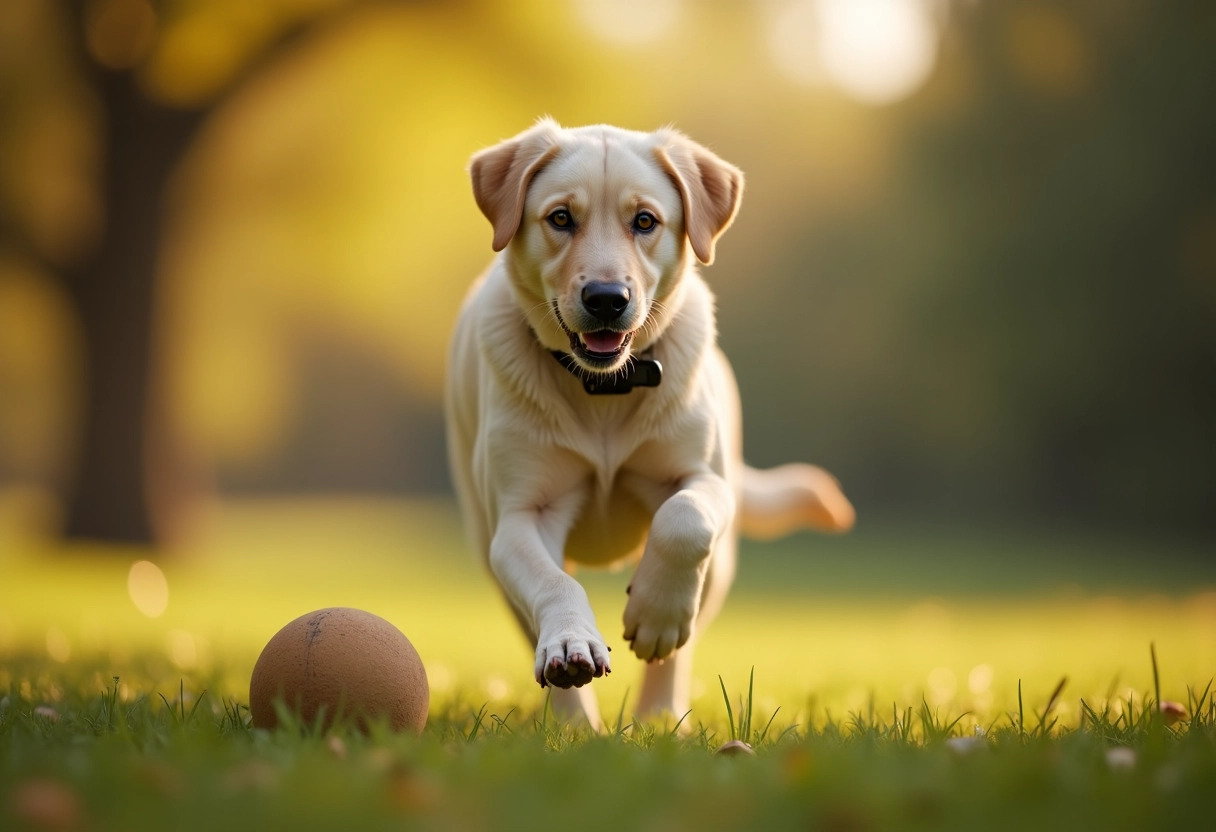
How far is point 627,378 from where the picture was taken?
4148 millimetres

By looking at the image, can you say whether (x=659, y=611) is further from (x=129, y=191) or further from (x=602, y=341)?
(x=129, y=191)

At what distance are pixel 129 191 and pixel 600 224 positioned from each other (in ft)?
38.8

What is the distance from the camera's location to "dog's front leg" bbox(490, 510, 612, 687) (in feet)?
10.9

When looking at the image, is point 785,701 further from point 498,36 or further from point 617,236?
point 498,36

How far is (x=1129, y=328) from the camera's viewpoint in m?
18.8

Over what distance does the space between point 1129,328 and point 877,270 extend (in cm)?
514

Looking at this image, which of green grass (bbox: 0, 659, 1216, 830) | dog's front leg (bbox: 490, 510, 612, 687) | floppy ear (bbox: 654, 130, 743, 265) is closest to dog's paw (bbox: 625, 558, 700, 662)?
dog's front leg (bbox: 490, 510, 612, 687)

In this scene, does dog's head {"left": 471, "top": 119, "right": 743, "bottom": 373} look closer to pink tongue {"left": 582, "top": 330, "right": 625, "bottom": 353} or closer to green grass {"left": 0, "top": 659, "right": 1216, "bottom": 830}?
pink tongue {"left": 582, "top": 330, "right": 625, "bottom": 353}

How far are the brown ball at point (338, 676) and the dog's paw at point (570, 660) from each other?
1.31 ft

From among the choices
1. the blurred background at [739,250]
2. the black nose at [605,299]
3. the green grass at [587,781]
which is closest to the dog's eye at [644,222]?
the black nose at [605,299]

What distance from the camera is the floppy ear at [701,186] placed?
4.27 m

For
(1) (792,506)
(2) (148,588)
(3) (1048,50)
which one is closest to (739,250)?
(3) (1048,50)

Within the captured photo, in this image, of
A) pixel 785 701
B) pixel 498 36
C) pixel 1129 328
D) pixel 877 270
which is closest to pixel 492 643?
pixel 785 701

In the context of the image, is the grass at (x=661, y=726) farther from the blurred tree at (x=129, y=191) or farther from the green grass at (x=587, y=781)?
the blurred tree at (x=129, y=191)
